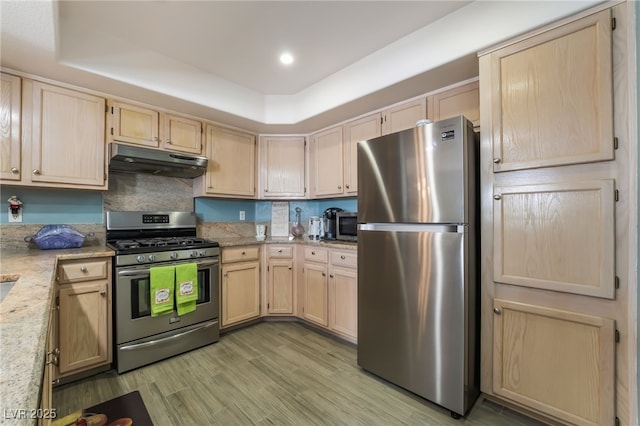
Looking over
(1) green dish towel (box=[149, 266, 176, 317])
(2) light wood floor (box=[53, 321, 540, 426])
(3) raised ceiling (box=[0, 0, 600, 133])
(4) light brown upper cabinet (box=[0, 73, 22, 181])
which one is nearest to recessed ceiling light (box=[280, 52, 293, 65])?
(3) raised ceiling (box=[0, 0, 600, 133])

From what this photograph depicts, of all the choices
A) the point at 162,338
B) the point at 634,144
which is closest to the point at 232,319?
the point at 162,338

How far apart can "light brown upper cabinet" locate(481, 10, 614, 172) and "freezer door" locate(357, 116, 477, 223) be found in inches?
9.0

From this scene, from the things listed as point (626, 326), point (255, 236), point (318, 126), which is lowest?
point (626, 326)

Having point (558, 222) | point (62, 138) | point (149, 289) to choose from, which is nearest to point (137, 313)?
point (149, 289)

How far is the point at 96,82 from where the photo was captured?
2090 mm

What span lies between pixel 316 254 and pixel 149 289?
148cm

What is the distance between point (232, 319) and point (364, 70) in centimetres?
266

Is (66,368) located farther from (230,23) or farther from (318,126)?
(318,126)

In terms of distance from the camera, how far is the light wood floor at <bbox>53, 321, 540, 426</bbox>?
1625mm

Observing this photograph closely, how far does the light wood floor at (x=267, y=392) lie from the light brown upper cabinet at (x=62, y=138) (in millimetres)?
1516

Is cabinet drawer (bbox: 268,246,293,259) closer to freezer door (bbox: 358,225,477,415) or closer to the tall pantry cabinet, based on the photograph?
freezer door (bbox: 358,225,477,415)

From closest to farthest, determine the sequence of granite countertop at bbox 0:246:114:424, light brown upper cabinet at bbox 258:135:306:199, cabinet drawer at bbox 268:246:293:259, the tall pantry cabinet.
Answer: granite countertop at bbox 0:246:114:424 → the tall pantry cabinet → cabinet drawer at bbox 268:246:293:259 → light brown upper cabinet at bbox 258:135:306:199

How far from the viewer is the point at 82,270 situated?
6.37 feet

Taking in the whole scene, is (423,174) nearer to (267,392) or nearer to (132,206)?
(267,392)
